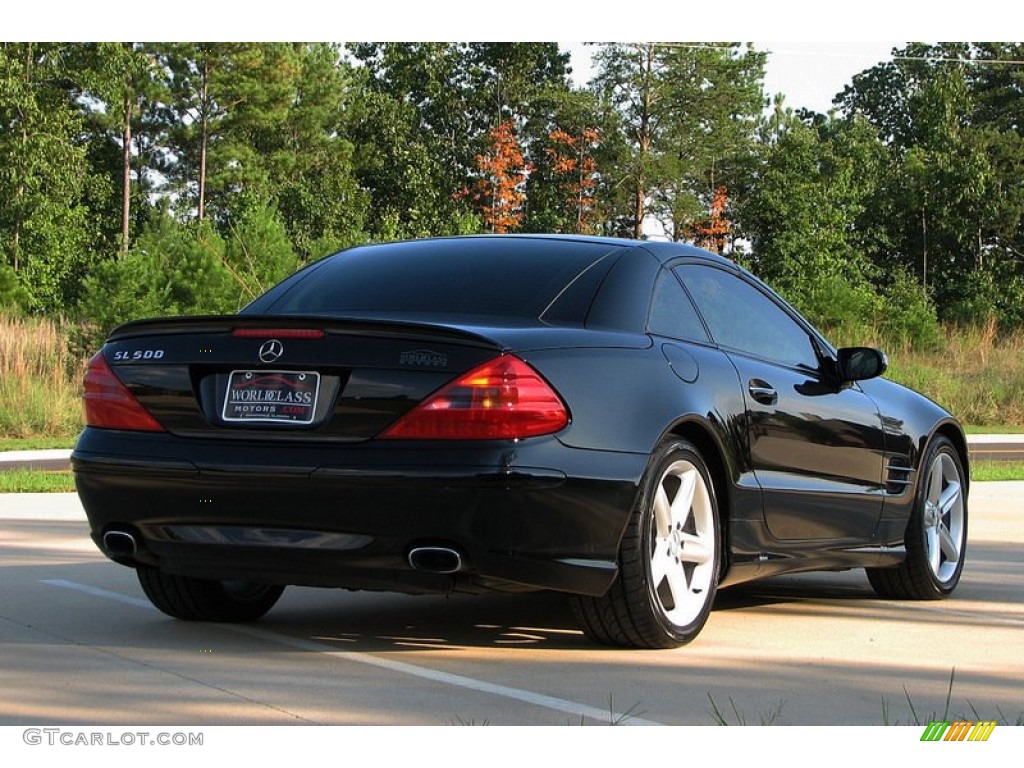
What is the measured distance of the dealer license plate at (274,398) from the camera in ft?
17.2

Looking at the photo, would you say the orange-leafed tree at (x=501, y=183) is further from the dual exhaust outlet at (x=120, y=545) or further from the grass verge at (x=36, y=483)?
the dual exhaust outlet at (x=120, y=545)

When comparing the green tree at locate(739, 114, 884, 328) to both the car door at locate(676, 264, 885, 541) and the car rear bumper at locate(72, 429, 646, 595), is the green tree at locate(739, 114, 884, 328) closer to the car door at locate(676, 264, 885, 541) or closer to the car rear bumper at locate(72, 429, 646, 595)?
the car door at locate(676, 264, 885, 541)

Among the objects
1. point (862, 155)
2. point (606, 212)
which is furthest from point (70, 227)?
point (862, 155)

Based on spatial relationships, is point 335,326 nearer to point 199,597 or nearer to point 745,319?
point 199,597

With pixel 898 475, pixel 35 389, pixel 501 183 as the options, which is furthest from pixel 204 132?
pixel 898 475

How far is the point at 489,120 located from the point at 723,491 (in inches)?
2770

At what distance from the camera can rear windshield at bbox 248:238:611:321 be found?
5.84m

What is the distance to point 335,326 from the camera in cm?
528

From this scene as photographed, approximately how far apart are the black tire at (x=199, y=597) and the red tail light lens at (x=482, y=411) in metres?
1.51

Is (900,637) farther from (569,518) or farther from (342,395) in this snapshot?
(342,395)

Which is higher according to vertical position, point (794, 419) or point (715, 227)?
point (794, 419)

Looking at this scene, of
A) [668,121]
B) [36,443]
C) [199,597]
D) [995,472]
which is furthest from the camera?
[668,121]

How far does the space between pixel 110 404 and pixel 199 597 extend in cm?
95

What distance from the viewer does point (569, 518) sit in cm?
514
